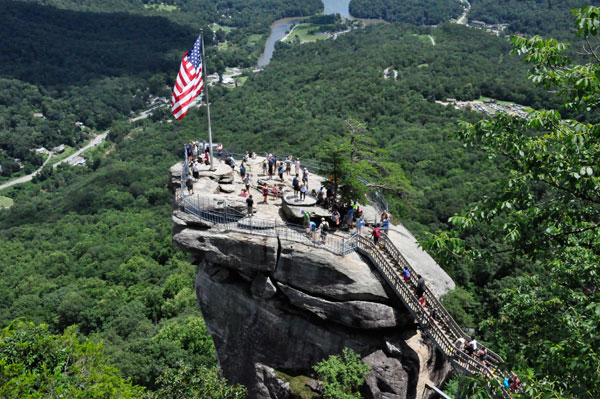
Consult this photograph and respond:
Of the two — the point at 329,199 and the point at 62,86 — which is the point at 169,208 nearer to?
the point at 329,199

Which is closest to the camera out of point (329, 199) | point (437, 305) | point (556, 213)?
point (556, 213)

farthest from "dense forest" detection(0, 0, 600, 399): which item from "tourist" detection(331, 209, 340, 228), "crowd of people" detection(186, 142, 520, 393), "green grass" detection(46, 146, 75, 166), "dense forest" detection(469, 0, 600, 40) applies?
"dense forest" detection(469, 0, 600, 40)

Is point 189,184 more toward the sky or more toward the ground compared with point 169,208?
more toward the sky

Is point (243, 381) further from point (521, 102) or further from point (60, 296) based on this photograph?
point (521, 102)

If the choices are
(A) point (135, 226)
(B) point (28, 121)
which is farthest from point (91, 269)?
(B) point (28, 121)

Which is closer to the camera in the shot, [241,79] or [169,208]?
[169,208]

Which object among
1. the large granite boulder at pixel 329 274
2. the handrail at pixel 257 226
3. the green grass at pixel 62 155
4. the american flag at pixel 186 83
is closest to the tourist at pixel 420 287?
the large granite boulder at pixel 329 274

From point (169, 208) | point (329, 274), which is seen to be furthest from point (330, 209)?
point (169, 208)
